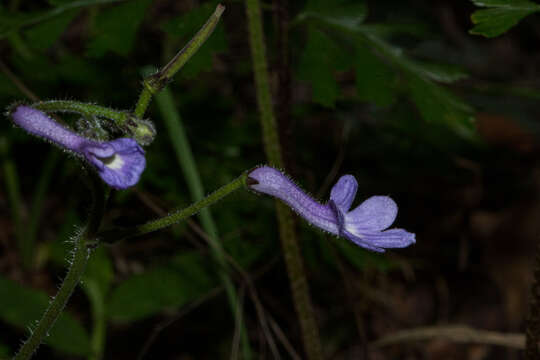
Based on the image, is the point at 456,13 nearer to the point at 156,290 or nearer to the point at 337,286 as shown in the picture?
the point at 337,286

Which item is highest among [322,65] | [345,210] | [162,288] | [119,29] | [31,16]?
[31,16]

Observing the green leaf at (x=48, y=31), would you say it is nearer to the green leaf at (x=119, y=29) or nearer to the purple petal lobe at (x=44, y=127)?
the green leaf at (x=119, y=29)

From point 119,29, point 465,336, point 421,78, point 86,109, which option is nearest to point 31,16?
point 119,29

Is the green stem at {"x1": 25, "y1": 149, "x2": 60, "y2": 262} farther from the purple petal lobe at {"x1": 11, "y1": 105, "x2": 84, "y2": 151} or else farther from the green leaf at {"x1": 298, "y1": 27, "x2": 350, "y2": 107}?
the purple petal lobe at {"x1": 11, "y1": 105, "x2": 84, "y2": 151}

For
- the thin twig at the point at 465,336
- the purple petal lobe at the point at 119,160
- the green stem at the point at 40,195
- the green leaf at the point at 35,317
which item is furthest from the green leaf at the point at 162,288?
the purple petal lobe at the point at 119,160

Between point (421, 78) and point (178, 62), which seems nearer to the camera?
point (178, 62)

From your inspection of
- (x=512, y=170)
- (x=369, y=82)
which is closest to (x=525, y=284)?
(x=512, y=170)

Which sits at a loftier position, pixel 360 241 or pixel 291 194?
pixel 291 194

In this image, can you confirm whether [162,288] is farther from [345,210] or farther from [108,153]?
[108,153]
